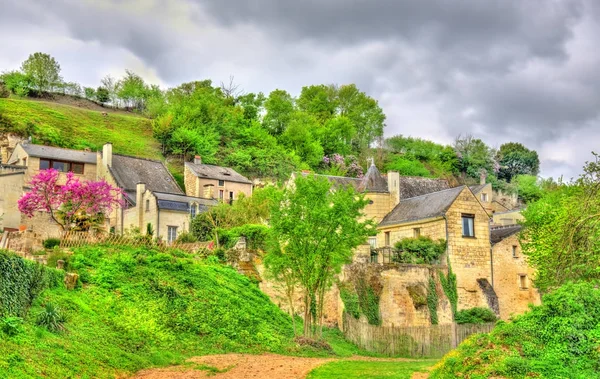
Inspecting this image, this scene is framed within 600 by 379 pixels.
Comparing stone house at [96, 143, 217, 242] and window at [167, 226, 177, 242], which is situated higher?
stone house at [96, 143, 217, 242]

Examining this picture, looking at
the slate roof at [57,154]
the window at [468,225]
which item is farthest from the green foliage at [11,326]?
the slate roof at [57,154]

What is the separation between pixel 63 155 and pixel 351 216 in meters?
37.6

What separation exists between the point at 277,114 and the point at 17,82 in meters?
37.4

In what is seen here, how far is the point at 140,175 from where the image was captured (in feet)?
180

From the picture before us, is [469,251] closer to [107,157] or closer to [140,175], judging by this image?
[140,175]

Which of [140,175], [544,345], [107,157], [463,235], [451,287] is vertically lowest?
[544,345]

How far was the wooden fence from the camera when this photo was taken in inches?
1082

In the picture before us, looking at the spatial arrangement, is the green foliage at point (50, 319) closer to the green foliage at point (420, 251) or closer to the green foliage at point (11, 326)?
the green foliage at point (11, 326)

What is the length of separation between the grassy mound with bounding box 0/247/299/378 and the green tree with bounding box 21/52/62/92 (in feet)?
238

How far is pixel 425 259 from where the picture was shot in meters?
36.6

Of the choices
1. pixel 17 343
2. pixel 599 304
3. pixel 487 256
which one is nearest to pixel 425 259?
pixel 487 256

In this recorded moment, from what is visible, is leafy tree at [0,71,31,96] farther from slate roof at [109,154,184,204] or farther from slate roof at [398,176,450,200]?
slate roof at [398,176,450,200]

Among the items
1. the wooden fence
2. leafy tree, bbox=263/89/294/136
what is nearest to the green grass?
the wooden fence

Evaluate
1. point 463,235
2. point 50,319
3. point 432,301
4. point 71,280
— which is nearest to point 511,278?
point 463,235
